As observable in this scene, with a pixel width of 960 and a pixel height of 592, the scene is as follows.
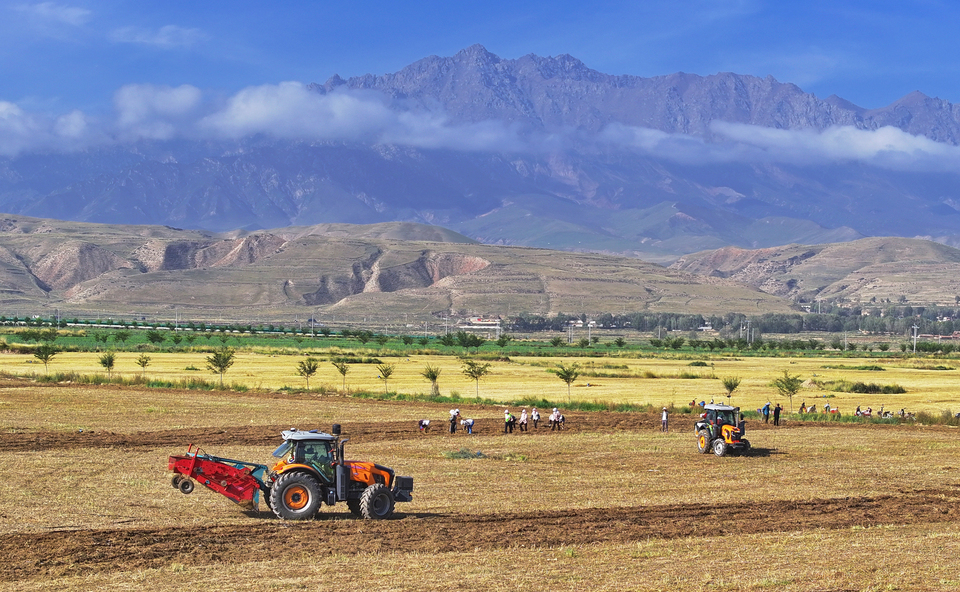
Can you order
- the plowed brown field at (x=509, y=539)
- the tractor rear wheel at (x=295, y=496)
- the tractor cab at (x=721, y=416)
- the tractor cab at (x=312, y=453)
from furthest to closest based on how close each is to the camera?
1. the tractor cab at (x=721, y=416)
2. the tractor cab at (x=312, y=453)
3. the tractor rear wheel at (x=295, y=496)
4. the plowed brown field at (x=509, y=539)

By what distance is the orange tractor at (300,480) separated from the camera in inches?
826

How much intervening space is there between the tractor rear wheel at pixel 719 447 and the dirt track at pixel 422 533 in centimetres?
891

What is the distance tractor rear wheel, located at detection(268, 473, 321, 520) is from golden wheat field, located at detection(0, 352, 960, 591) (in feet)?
1.10

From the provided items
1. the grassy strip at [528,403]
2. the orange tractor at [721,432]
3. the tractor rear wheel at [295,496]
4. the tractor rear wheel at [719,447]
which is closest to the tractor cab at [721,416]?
the orange tractor at [721,432]

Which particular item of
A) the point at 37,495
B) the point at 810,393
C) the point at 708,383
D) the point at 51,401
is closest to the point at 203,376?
the point at 51,401

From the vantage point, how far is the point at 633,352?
127250 mm

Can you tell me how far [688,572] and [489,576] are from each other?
10.5 feet

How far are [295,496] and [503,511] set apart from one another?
14.7ft

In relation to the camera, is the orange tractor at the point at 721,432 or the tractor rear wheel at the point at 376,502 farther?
the orange tractor at the point at 721,432

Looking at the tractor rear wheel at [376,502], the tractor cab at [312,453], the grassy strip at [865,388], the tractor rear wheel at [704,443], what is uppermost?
the grassy strip at [865,388]

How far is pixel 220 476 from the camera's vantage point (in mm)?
21094

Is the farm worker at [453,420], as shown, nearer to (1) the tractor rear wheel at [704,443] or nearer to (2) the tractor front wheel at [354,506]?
(1) the tractor rear wheel at [704,443]

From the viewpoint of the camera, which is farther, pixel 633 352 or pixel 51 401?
pixel 633 352

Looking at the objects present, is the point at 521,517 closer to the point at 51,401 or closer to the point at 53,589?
the point at 53,589
